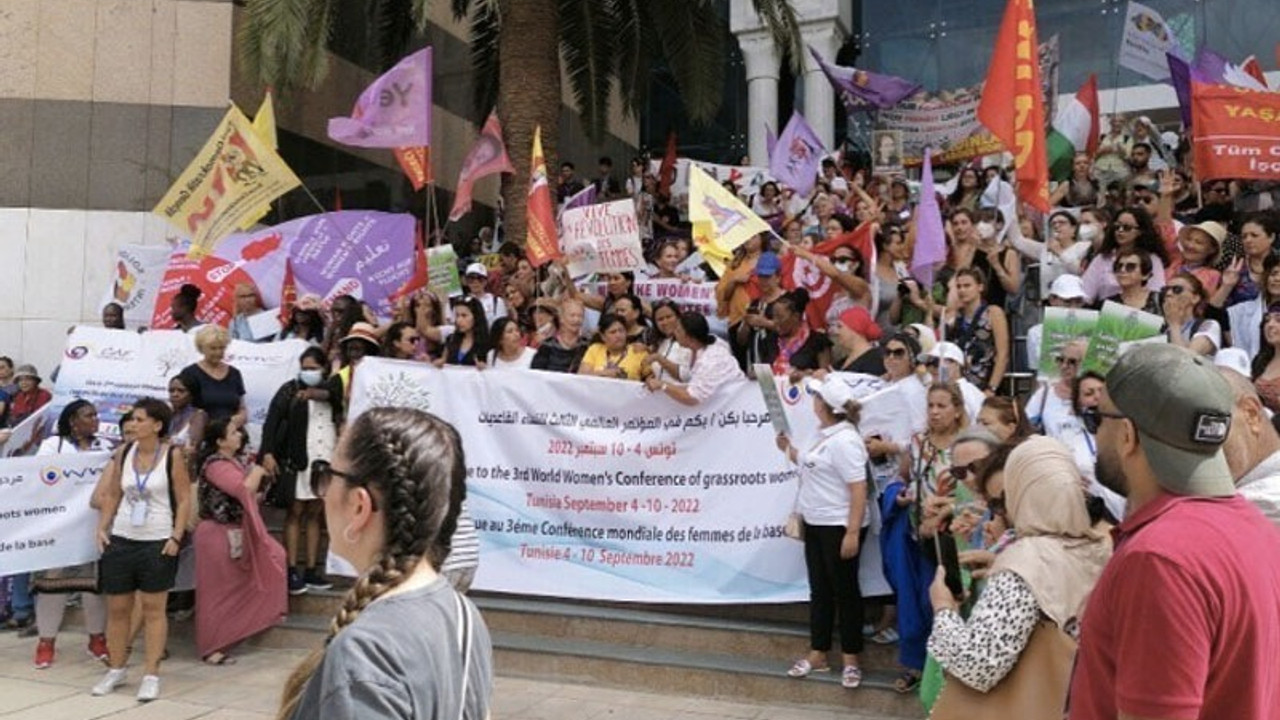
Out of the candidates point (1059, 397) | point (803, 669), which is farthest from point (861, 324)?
point (803, 669)

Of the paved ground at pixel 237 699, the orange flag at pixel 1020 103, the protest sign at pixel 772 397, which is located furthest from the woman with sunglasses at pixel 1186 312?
the paved ground at pixel 237 699

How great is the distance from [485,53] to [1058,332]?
1116 centimetres

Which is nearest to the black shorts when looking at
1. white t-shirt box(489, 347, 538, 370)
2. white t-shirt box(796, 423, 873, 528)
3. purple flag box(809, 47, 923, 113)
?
white t-shirt box(489, 347, 538, 370)

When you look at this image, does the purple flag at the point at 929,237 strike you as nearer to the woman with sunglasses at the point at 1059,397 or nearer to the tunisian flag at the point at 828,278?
the tunisian flag at the point at 828,278

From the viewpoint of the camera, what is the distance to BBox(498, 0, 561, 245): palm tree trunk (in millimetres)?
12031

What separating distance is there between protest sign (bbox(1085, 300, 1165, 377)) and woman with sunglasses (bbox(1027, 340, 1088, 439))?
0.11 metres

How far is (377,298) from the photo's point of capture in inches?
396

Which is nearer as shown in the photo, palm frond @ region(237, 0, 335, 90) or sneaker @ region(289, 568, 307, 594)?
sneaker @ region(289, 568, 307, 594)

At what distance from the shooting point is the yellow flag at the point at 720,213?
308 inches

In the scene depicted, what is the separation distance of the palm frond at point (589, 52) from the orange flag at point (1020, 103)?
7.75 meters

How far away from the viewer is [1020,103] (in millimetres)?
7121

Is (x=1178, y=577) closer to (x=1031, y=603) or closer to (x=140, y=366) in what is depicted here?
(x=1031, y=603)

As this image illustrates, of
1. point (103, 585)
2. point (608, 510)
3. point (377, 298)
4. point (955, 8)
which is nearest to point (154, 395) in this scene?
point (377, 298)

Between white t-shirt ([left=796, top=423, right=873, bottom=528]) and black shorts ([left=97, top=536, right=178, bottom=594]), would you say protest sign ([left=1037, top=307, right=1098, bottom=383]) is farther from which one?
black shorts ([left=97, top=536, right=178, bottom=594])
